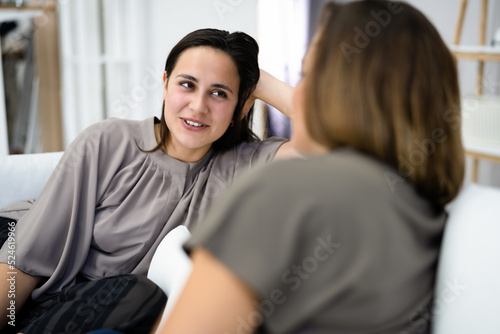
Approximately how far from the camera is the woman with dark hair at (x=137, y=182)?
4.23 feet

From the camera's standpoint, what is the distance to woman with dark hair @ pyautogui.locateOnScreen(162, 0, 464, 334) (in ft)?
1.64

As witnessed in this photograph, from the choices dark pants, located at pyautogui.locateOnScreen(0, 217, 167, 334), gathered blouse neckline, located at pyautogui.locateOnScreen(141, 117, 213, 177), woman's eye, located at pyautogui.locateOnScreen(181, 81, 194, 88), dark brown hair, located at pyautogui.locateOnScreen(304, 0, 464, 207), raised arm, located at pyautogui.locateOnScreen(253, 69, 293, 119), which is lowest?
dark pants, located at pyautogui.locateOnScreen(0, 217, 167, 334)

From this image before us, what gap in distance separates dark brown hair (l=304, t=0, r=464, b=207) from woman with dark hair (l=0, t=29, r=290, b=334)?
0.78 m

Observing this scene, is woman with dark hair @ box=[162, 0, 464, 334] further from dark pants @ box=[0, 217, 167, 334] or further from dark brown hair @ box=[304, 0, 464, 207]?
dark pants @ box=[0, 217, 167, 334]

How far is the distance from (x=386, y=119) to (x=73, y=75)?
10.0 ft

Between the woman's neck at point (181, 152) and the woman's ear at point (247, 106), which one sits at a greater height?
the woman's ear at point (247, 106)

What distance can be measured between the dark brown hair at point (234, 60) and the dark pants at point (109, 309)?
52 centimetres

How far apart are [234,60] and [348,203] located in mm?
992

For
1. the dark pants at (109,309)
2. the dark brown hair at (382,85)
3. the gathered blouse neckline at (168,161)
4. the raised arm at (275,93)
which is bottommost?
the dark pants at (109,309)

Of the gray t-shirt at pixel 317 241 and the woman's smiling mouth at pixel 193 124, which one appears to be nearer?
the gray t-shirt at pixel 317 241

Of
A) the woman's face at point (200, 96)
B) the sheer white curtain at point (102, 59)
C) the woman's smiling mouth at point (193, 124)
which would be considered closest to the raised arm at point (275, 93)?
the woman's face at point (200, 96)

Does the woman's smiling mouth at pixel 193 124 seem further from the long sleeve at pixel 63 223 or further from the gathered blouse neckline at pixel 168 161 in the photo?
the long sleeve at pixel 63 223

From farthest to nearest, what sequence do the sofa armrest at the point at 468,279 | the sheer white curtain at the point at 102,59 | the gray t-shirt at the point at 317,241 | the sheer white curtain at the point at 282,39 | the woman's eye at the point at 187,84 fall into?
the sheer white curtain at the point at 282,39
the sheer white curtain at the point at 102,59
the woman's eye at the point at 187,84
the sofa armrest at the point at 468,279
the gray t-shirt at the point at 317,241

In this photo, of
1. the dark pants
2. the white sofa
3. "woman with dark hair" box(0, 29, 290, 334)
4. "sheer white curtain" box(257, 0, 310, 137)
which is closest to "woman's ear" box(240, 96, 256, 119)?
"woman with dark hair" box(0, 29, 290, 334)
